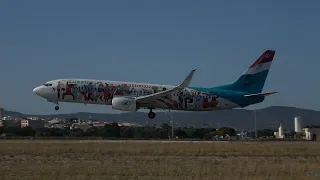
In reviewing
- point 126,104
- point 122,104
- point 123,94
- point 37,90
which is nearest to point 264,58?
point 123,94

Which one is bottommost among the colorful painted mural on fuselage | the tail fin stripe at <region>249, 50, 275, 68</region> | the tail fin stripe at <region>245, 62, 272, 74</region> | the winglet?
the colorful painted mural on fuselage

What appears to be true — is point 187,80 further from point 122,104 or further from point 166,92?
point 122,104

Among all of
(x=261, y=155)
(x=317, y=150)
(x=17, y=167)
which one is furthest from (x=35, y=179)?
(x=317, y=150)

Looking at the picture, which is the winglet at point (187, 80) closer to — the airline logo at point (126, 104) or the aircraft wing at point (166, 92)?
the aircraft wing at point (166, 92)

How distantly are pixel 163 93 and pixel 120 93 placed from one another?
4.49 metres

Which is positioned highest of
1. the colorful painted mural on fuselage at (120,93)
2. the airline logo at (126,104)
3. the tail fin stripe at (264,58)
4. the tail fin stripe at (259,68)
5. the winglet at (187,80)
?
the tail fin stripe at (264,58)

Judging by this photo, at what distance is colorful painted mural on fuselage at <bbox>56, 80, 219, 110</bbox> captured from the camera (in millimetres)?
57688

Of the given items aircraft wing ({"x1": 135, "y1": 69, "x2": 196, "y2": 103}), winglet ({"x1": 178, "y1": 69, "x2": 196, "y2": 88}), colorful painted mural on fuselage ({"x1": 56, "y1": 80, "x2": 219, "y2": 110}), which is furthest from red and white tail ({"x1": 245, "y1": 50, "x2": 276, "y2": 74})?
aircraft wing ({"x1": 135, "y1": 69, "x2": 196, "y2": 103})

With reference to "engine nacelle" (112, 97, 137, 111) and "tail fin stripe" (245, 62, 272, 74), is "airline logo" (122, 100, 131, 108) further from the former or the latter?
"tail fin stripe" (245, 62, 272, 74)

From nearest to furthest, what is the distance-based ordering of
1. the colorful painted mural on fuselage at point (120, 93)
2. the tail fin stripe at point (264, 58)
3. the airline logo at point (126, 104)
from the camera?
the airline logo at point (126, 104) < the colorful painted mural on fuselage at point (120, 93) < the tail fin stripe at point (264, 58)

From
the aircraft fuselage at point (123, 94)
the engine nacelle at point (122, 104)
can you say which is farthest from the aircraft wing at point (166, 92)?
the engine nacelle at point (122, 104)

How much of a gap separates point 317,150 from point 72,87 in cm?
2589

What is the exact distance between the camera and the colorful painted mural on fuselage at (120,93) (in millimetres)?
57688

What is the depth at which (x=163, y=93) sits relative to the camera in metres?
58.5
